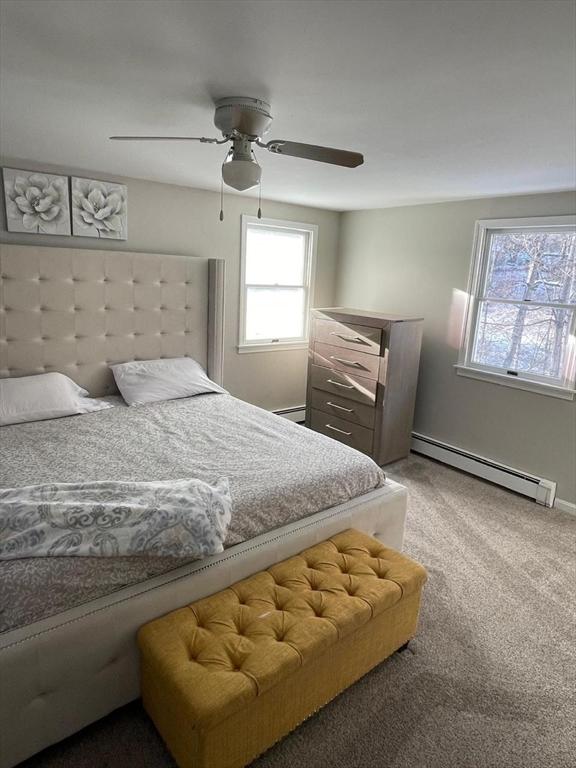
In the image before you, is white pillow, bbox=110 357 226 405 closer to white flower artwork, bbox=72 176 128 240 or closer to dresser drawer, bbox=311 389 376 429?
white flower artwork, bbox=72 176 128 240

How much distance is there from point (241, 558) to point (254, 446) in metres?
0.72

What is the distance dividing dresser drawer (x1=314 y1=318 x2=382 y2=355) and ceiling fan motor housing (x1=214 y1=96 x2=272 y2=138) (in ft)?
6.95

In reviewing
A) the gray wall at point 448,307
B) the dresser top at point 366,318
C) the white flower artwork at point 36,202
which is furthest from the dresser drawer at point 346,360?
the white flower artwork at point 36,202

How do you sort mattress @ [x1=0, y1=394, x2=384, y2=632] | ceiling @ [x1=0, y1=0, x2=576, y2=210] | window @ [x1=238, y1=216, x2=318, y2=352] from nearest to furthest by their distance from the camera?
ceiling @ [x1=0, y1=0, x2=576, y2=210] → mattress @ [x1=0, y1=394, x2=384, y2=632] → window @ [x1=238, y1=216, x2=318, y2=352]

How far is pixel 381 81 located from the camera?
1.50 m

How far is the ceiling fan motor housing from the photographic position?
5.57ft

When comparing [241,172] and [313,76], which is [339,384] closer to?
[241,172]

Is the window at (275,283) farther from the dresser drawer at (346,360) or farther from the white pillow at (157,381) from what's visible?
the white pillow at (157,381)

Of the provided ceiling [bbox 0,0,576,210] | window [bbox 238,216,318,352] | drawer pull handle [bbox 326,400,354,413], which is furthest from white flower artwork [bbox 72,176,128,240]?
drawer pull handle [bbox 326,400,354,413]

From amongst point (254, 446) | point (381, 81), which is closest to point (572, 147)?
point (381, 81)

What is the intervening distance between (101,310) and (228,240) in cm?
127

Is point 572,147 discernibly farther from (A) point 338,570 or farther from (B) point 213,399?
(B) point 213,399

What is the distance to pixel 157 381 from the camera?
10.6 ft

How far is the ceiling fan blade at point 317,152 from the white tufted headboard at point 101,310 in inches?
73.5
